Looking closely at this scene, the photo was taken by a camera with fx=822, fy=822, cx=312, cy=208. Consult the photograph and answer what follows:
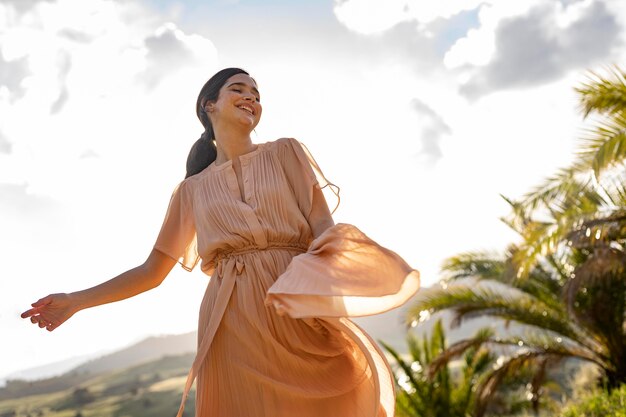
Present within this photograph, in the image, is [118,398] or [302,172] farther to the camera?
[118,398]

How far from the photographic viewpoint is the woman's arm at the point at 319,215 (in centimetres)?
301

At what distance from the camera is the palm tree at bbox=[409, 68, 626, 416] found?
10.2m

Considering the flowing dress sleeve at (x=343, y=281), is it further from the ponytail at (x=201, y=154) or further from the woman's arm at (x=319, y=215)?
the ponytail at (x=201, y=154)

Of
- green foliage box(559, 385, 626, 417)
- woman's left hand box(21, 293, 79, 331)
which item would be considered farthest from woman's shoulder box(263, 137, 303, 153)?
green foliage box(559, 385, 626, 417)

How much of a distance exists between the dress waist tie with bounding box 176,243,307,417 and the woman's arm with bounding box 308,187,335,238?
96 mm

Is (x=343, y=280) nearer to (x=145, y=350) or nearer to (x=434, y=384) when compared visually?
(x=434, y=384)

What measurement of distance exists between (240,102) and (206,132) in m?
0.32

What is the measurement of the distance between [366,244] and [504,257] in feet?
38.0

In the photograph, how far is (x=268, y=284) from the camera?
2.91m

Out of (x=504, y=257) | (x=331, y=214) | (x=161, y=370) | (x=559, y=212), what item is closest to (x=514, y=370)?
(x=504, y=257)

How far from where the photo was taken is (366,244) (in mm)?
2660

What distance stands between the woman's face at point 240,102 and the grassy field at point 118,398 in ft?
133

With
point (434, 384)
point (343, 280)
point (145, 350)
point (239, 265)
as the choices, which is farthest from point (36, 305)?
point (145, 350)

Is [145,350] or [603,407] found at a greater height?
[145,350]
